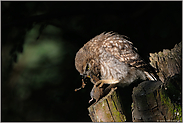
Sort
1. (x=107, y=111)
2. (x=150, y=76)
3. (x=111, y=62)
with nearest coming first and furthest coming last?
(x=107, y=111)
(x=150, y=76)
(x=111, y=62)

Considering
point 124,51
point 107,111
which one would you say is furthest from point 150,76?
point 107,111

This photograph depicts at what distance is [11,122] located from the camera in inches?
92.5

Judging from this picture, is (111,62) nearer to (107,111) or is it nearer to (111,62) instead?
(111,62)

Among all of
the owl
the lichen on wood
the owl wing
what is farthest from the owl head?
the lichen on wood

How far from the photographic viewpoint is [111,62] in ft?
6.77

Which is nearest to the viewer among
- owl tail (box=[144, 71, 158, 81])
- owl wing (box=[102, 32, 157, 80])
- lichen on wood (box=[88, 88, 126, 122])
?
lichen on wood (box=[88, 88, 126, 122])

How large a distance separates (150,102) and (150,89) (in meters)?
0.09

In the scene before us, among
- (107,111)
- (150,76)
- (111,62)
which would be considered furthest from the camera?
(111,62)

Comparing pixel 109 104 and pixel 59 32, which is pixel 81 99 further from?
pixel 109 104

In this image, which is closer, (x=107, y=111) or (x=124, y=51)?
(x=107, y=111)

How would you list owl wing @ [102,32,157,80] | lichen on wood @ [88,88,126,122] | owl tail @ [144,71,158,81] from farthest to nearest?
1. owl wing @ [102,32,157,80]
2. owl tail @ [144,71,158,81]
3. lichen on wood @ [88,88,126,122]

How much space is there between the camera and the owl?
205 cm

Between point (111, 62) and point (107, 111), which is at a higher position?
point (111, 62)

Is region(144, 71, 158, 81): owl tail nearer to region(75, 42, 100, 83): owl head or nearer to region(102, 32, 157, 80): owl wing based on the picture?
region(102, 32, 157, 80): owl wing
